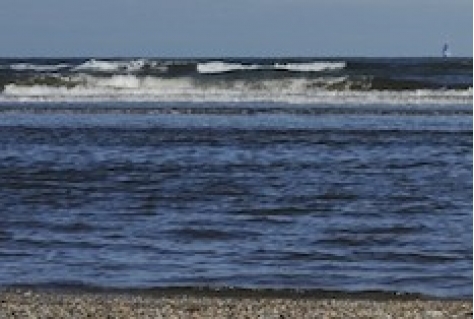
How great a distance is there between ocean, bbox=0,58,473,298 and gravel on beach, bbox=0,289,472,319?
0.40 metres

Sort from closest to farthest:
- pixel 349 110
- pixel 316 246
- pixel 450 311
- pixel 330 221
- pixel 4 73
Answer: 1. pixel 450 311
2. pixel 316 246
3. pixel 330 221
4. pixel 349 110
5. pixel 4 73

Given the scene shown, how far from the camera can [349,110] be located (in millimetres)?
34250

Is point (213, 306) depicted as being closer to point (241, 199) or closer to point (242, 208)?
point (242, 208)

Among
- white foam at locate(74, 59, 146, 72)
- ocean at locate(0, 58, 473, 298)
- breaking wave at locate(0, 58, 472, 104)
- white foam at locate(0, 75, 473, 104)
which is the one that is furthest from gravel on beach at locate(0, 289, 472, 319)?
white foam at locate(74, 59, 146, 72)

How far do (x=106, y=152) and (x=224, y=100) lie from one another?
67.8 feet

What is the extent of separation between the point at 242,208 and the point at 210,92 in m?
32.9

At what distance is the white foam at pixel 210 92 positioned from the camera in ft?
135

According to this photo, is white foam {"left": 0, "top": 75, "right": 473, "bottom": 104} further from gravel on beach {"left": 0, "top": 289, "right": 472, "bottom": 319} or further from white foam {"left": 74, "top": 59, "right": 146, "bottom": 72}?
gravel on beach {"left": 0, "top": 289, "right": 472, "bottom": 319}

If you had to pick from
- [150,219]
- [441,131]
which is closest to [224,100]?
[441,131]

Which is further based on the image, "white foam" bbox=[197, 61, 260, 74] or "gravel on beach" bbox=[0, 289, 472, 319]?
"white foam" bbox=[197, 61, 260, 74]

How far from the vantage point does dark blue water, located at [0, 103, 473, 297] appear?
10992 mm

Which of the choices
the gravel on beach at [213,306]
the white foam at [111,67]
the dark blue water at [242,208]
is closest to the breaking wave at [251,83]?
the white foam at [111,67]

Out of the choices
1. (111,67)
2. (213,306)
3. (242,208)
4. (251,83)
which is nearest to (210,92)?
(251,83)

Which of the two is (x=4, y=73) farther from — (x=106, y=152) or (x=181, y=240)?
(x=181, y=240)
